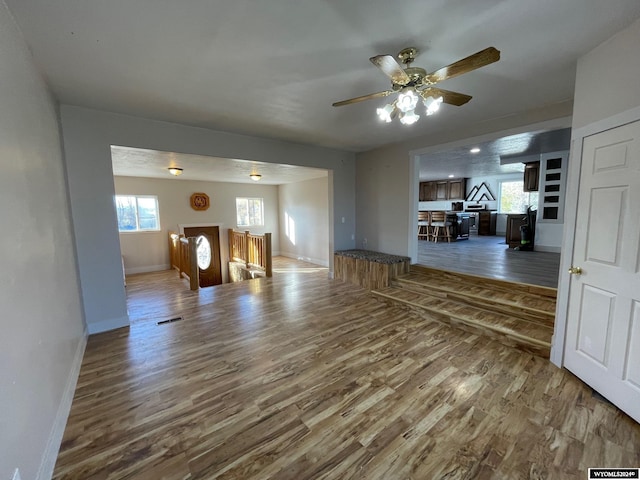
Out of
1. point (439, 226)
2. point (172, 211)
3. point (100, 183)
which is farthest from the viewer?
point (439, 226)

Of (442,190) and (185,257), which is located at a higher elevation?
(442,190)

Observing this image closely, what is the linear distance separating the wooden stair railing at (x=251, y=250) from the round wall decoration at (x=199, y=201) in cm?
104

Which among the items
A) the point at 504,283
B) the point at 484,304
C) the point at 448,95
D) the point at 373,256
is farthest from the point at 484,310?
the point at 448,95

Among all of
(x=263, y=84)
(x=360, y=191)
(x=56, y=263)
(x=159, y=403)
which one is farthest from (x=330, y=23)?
(x=360, y=191)

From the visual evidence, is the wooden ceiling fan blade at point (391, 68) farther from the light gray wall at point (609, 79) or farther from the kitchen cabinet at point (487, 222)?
the kitchen cabinet at point (487, 222)

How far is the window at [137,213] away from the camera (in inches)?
265

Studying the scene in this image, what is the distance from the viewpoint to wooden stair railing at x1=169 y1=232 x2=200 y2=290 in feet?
16.2

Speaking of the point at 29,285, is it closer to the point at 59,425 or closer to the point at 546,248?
the point at 59,425

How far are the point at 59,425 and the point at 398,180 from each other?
199 inches

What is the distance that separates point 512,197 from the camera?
30.7ft

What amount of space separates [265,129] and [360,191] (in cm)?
255

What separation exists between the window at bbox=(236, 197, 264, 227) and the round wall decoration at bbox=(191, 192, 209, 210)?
38.3 inches

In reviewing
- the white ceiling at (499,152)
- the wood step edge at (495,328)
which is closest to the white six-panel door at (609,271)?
the wood step edge at (495,328)

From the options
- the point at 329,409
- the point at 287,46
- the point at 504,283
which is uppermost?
the point at 287,46
